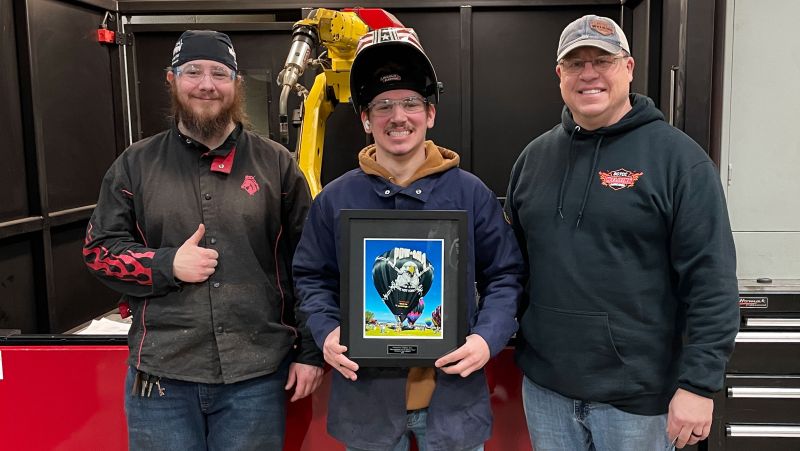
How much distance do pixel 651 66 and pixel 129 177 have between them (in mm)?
2408

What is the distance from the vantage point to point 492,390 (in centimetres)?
210

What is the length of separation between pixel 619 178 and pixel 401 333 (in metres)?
0.63

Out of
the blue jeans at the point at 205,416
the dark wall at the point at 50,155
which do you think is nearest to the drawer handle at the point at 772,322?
the blue jeans at the point at 205,416

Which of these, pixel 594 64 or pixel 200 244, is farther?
pixel 200 244

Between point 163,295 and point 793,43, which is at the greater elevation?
point 793,43

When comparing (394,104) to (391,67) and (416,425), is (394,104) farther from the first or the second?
(416,425)

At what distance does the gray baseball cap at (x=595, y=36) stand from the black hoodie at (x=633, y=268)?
159 mm

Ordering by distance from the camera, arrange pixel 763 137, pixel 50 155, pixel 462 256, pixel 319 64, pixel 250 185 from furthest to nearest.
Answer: pixel 319 64 → pixel 50 155 → pixel 763 137 → pixel 250 185 → pixel 462 256

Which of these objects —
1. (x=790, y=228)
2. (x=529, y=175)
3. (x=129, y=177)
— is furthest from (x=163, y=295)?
(x=790, y=228)

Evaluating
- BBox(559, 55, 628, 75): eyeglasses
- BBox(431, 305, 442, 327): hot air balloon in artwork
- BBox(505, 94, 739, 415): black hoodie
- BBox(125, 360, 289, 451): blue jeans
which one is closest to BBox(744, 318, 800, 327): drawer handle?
BBox(505, 94, 739, 415): black hoodie

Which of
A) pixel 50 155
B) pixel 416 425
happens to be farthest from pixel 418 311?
pixel 50 155

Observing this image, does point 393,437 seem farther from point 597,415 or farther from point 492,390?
point 492,390

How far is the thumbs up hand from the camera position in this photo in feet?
5.20

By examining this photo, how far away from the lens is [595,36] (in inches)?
58.0
